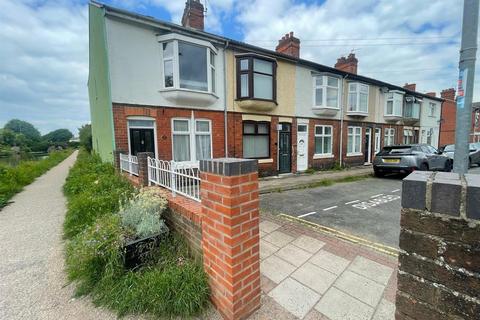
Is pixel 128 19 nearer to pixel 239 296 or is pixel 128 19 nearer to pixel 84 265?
pixel 84 265

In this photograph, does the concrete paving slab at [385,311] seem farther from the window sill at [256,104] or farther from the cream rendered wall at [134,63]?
the window sill at [256,104]

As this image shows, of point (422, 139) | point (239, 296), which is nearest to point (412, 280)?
point (239, 296)

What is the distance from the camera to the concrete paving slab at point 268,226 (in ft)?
13.1

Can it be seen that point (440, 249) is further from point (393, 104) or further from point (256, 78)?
point (393, 104)

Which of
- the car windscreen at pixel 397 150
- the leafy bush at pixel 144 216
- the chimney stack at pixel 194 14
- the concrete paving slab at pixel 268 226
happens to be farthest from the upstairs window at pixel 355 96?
the leafy bush at pixel 144 216

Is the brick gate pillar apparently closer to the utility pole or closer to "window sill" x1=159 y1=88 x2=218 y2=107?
the utility pole

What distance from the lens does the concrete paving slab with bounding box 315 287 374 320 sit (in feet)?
6.78

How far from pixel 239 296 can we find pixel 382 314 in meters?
1.37

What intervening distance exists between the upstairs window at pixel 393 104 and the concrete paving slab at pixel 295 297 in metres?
17.0

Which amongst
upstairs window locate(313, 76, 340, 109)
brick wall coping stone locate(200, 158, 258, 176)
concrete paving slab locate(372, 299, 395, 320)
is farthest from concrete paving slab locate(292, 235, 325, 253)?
upstairs window locate(313, 76, 340, 109)

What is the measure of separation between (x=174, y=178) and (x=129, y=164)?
2976 mm

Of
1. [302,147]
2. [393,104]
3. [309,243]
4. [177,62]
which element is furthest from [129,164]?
[393,104]

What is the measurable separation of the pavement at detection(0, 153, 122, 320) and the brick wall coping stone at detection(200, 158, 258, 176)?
5.90ft

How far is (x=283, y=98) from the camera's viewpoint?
10742mm
